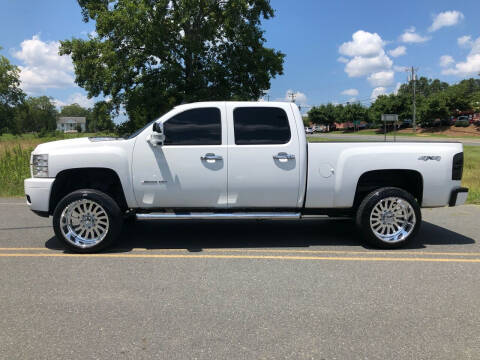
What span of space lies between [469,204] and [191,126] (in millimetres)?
7252

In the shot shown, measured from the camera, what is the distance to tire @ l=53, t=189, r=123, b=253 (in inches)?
209

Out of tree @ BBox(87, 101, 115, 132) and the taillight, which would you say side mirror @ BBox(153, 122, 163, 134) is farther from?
tree @ BBox(87, 101, 115, 132)

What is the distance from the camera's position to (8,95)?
90.1 m

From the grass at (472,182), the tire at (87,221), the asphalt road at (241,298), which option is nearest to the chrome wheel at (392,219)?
the asphalt road at (241,298)

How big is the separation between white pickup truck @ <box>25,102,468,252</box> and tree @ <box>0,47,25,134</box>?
93282 millimetres

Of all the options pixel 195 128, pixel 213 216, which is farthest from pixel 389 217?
pixel 195 128

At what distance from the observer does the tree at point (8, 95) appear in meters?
83.2

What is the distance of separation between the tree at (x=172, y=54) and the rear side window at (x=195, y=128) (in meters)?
18.3

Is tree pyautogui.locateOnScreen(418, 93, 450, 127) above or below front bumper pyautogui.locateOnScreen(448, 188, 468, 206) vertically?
above

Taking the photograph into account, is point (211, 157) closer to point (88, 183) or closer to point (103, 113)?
point (88, 183)

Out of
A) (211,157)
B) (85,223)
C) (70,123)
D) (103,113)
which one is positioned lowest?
(85,223)

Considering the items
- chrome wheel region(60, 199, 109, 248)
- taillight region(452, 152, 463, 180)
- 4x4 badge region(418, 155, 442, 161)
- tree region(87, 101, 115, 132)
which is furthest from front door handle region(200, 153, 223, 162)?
tree region(87, 101, 115, 132)

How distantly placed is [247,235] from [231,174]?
1.39 metres

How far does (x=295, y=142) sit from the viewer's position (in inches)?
215
